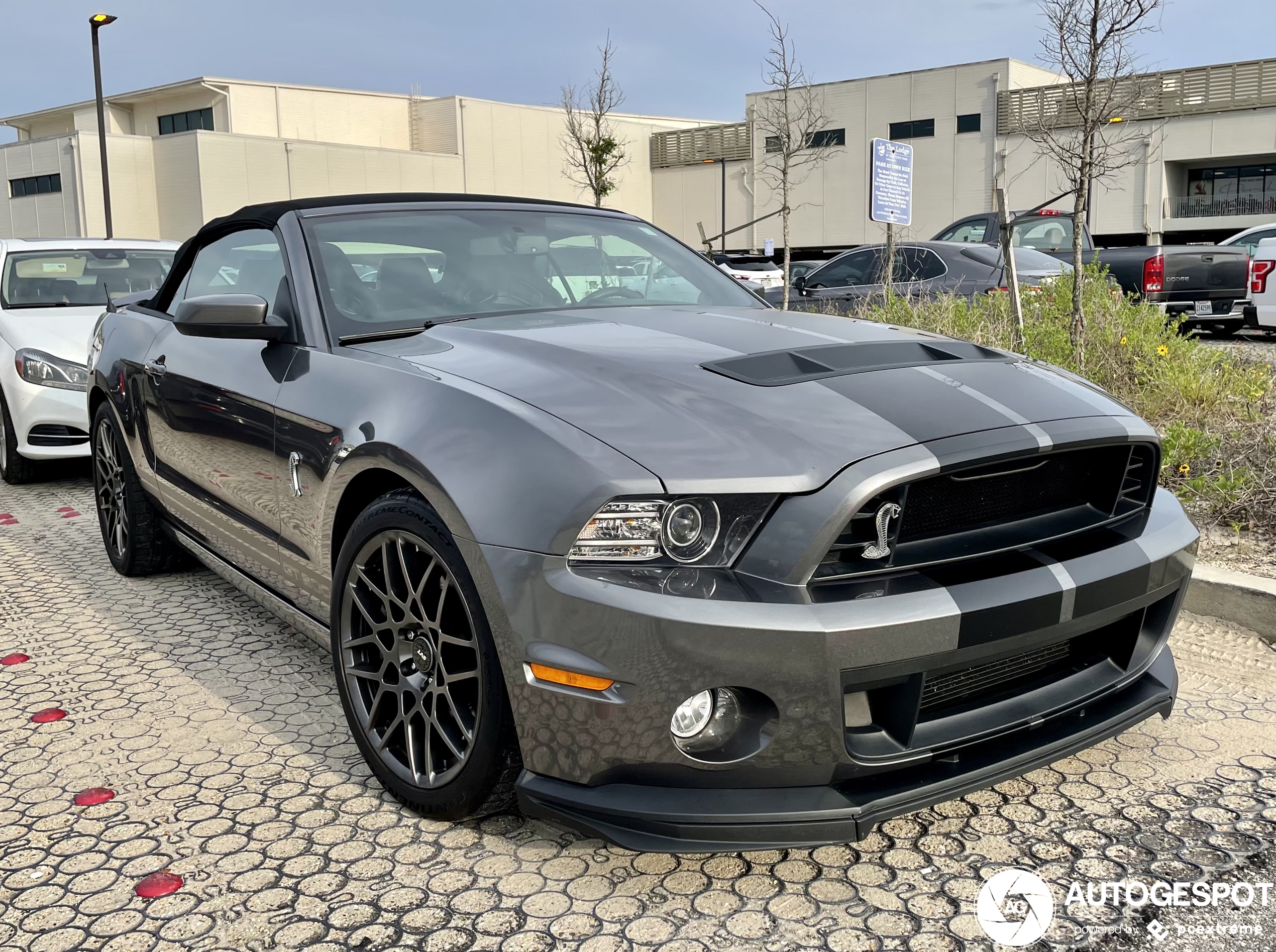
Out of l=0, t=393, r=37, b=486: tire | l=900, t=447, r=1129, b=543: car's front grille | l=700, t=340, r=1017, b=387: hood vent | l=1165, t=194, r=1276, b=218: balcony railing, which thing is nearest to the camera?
l=900, t=447, r=1129, b=543: car's front grille

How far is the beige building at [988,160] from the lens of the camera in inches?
1409

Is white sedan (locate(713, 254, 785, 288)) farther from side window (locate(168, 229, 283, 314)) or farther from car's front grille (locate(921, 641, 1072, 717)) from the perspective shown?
car's front grille (locate(921, 641, 1072, 717))

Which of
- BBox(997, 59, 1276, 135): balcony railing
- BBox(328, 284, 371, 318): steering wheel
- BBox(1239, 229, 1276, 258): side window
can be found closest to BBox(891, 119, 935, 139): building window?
BBox(997, 59, 1276, 135): balcony railing

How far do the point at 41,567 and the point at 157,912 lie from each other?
348 centimetres

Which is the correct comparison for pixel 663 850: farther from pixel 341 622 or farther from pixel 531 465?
pixel 341 622

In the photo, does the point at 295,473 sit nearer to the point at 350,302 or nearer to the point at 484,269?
the point at 350,302

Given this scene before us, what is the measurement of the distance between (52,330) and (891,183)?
6277 mm

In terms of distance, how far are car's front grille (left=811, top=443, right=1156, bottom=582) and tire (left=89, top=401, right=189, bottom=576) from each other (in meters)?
3.37

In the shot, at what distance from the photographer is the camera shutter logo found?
216 cm

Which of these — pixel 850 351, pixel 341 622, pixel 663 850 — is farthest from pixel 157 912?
pixel 850 351

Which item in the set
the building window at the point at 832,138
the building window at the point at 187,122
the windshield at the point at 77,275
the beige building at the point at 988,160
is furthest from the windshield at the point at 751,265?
the building window at the point at 187,122

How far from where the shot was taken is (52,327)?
23.6 feet

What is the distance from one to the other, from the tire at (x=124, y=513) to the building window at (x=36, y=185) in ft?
140

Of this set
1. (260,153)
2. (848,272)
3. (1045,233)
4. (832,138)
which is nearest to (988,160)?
(832,138)
